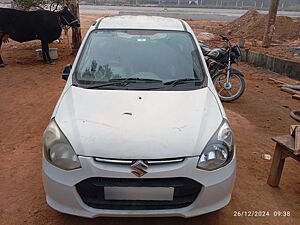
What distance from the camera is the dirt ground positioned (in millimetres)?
2768

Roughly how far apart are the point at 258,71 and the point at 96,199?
8268 millimetres

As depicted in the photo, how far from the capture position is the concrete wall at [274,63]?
8359 millimetres

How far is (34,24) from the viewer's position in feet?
27.7

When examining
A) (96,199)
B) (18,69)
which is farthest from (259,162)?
(18,69)

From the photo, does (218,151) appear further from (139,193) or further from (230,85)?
(230,85)

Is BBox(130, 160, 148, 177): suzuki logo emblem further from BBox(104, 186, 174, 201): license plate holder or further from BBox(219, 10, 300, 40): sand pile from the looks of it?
BBox(219, 10, 300, 40): sand pile

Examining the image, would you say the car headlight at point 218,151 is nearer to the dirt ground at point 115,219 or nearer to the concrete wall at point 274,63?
the dirt ground at point 115,219

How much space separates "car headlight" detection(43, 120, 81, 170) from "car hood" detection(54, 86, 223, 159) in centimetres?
5

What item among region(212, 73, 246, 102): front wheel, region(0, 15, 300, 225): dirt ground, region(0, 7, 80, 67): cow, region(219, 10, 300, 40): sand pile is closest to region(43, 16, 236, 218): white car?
region(0, 15, 300, 225): dirt ground

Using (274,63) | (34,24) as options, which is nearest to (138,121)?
(34,24)

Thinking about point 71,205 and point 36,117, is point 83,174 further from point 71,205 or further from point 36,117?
point 36,117

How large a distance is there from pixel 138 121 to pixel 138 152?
351 millimetres

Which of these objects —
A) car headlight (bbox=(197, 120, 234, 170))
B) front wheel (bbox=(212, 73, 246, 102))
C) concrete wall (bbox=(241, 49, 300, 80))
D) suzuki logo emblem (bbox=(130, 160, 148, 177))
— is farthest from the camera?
concrete wall (bbox=(241, 49, 300, 80))

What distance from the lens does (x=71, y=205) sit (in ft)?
7.45
